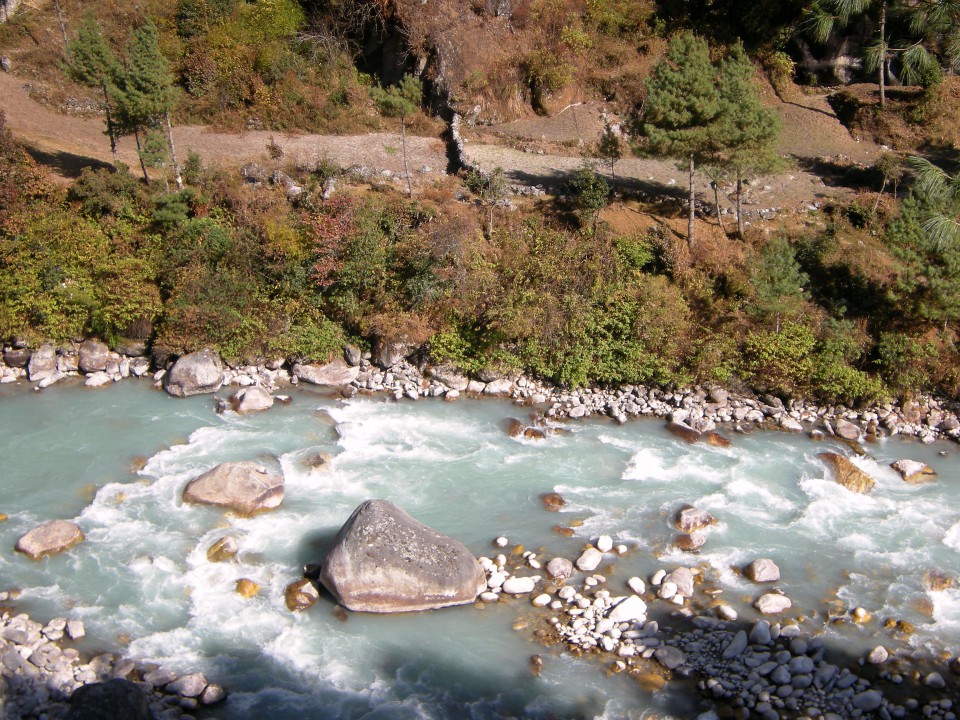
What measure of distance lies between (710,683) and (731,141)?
1673 centimetres

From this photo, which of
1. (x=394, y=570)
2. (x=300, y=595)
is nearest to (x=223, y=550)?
(x=300, y=595)

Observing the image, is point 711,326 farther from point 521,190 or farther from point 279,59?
point 279,59

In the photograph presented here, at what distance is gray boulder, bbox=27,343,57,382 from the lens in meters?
23.7

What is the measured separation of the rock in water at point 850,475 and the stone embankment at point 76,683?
15.1 meters

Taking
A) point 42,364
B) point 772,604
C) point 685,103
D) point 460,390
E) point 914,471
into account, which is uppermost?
point 685,103

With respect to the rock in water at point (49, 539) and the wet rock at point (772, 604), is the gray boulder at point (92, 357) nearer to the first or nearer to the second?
the rock in water at point (49, 539)

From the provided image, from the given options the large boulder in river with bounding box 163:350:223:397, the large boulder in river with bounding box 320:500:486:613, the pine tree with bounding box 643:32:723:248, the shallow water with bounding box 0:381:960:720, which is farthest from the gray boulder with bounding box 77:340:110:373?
the pine tree with bounding box 643:32:723:248

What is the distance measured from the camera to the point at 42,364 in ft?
78.6

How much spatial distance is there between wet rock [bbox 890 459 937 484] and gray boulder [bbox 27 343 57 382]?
2453 centimetres

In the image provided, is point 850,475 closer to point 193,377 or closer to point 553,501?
point 553,501

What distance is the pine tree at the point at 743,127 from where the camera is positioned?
23.9 m

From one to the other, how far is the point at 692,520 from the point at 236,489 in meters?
10.5

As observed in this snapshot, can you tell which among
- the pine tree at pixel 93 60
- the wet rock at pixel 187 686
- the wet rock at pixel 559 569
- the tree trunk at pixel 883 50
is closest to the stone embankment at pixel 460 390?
the wet rock at pixel 559 569

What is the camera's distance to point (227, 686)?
1348 cm
